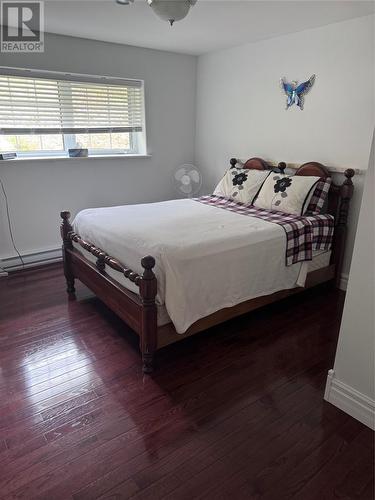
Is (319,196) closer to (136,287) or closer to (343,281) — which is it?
(343,281)

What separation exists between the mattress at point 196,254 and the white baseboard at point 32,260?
991 millimetres

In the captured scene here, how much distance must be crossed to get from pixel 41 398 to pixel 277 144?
3.10 meters

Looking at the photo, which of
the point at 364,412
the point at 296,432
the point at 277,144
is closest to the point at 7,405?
the point at 296,432

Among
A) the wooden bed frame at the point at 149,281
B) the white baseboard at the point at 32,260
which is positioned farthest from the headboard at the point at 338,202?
the white baseboard at the point at 32,260

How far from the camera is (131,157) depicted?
4113 millimetres

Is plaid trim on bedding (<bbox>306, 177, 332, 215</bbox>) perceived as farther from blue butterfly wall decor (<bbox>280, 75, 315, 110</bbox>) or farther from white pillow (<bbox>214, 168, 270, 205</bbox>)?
blue butterfly wall decor (<bbox>280, 75, 315, 110</bbox>)

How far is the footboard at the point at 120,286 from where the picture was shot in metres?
1.97

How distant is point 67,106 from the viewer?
3619 millimetres

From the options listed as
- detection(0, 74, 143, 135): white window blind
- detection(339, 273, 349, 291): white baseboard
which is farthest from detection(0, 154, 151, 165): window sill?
detection(339, 273, 349, 291): white baseboard

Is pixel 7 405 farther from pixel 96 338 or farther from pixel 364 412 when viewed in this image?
pixel 364 412

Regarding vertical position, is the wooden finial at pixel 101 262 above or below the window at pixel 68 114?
below

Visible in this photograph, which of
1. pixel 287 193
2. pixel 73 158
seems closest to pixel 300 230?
pixel 287 193

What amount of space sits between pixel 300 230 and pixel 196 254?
1050 millimetres

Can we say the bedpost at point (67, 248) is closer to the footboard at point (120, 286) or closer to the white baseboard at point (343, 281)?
the footboard at point (120, 286)
